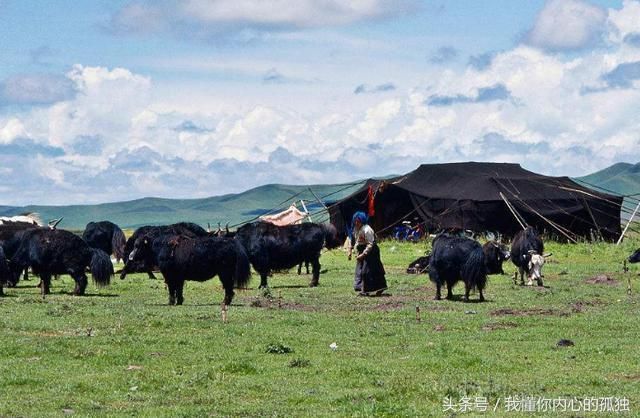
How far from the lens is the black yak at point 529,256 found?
31984 mm

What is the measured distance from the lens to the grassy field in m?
13.6

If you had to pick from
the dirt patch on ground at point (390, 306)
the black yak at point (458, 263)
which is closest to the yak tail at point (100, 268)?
the dirt patch on ground at point (390, 306)

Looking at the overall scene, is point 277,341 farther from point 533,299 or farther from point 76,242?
point 76,242

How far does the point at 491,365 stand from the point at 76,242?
53.8 ft

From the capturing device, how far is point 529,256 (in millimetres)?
32406

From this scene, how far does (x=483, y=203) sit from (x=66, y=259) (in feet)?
93.7

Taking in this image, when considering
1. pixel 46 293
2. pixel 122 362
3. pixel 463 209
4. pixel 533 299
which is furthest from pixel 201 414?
pixel 463 209

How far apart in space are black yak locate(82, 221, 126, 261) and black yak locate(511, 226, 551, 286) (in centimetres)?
1535

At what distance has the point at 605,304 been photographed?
86.9ft

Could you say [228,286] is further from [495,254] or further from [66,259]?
[495,254]

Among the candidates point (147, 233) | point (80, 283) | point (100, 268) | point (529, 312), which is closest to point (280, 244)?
point (147, 233)

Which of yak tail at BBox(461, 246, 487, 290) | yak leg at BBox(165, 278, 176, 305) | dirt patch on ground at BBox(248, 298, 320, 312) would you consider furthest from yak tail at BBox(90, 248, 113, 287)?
yak tail at BBox(461, 246, 487, 290)

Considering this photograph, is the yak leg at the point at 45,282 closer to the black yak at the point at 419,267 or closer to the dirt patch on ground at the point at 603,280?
the black yak at the point at 419,267

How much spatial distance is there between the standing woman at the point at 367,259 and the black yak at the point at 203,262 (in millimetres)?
3349
